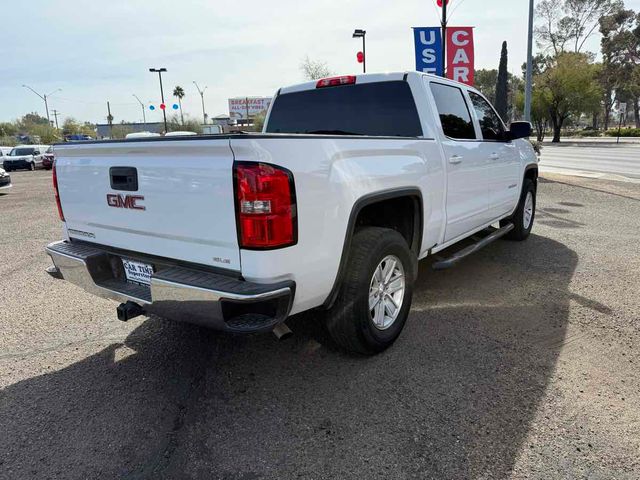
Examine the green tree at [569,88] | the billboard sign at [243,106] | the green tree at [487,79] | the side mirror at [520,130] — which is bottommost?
the side mirror at [520,130]

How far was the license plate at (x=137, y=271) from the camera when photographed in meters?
2.98

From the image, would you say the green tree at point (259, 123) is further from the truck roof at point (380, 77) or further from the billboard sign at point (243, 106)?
the billboard sign at point (243, 106)

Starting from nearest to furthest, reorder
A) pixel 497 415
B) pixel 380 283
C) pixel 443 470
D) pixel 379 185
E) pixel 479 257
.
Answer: pixel 443 470, pixel 497 415, pixel 379 185, pixel 380 283, pixel 479 257

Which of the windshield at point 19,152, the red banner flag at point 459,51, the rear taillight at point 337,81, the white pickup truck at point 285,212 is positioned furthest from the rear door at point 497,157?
the windshield at point 19,152

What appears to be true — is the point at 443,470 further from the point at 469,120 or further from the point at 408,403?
the point at 469,120

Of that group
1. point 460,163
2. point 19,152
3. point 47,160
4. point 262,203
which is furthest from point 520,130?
point 19,152

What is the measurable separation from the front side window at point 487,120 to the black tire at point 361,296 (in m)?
2.39

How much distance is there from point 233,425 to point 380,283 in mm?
1359

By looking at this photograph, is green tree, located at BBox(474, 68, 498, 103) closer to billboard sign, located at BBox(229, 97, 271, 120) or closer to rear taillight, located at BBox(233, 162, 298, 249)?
billboard sign, located at BBox(229, 97, 271, 120)

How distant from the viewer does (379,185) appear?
312 cm

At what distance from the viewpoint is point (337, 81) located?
436 centimetres

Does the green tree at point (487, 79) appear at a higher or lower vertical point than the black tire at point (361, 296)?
higher

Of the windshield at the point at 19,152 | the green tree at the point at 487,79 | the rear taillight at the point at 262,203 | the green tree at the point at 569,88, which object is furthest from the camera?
the green tree at the point at 487,79

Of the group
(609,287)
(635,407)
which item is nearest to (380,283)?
(635,407)
